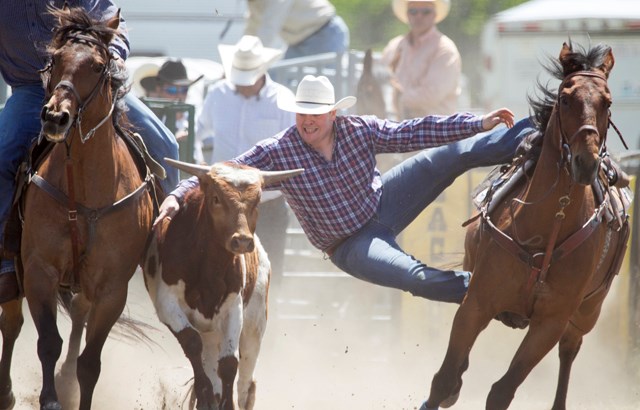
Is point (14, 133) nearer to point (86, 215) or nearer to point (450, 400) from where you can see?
point (86, 215)

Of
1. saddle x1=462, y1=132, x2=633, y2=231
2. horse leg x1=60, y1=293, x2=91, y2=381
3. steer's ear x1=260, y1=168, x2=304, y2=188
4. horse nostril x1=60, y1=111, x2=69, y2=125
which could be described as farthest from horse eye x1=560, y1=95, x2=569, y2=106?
horse leg x1=60, y1=293, x2=91, y2=381

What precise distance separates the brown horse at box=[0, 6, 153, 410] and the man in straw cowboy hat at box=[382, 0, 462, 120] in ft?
15.8

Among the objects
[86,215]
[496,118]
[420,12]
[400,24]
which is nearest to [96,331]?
[86,215]

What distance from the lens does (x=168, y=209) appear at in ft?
20.2

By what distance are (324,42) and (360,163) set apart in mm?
4829

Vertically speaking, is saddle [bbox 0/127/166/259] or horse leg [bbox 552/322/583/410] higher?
saddle [bbox 0/127/166/259]

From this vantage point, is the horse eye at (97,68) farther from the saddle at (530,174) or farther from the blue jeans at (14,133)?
the saddle at (530,174)

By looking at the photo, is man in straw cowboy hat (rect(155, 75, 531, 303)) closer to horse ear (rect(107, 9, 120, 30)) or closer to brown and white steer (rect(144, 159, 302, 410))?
brown and white steer (rect(144, 159, 302, 410))

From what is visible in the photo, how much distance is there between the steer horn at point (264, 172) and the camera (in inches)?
241

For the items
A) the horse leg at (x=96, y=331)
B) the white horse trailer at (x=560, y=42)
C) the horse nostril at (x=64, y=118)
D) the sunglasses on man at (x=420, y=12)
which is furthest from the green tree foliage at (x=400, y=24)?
the horse nostril at (x=64, y=118)

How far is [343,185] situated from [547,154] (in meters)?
1.31

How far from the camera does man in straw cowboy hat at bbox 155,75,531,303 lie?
682 centimetres

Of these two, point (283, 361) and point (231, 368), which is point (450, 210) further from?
point (231, 368)

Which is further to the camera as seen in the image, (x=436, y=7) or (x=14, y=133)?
(x=436, y=7)
